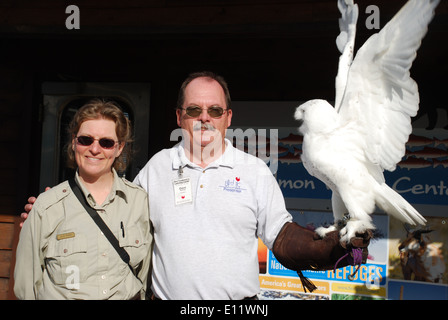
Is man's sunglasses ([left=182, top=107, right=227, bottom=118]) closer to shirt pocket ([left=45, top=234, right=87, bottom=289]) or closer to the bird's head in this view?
the bird's head

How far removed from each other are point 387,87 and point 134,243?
4.20 ft

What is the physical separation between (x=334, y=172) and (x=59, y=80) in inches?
108

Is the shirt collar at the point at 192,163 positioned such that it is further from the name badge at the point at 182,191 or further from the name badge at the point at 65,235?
the name badge at the point at 65,235

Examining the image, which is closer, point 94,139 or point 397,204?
point 94,139

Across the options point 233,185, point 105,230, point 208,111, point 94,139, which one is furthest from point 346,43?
point 105,230

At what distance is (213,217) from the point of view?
64.3 inches

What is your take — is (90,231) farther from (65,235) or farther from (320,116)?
(320,116)

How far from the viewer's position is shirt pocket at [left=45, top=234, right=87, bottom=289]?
1.44 meters

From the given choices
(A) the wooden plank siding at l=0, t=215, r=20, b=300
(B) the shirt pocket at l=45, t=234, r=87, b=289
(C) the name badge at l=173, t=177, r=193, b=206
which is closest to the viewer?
(B) the shirt pocket at l=45, t=234, r=87, b=289

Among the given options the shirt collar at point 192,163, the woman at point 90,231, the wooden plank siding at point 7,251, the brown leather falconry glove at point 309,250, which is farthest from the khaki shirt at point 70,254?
the wooden plank siding at point 7,251

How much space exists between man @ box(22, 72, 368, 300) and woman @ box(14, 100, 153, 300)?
0.37 feet

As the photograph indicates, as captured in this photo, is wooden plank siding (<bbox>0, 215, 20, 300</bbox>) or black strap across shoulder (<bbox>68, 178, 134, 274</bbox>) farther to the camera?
wooden plank siding (<bbox>0, 215, 20, 300</bbox>)

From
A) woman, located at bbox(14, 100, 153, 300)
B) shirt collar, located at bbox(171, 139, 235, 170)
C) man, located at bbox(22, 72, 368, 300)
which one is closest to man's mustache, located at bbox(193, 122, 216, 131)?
man, located at bbox(22, 72, 368, 300)

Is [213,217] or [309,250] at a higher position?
[213,217]
